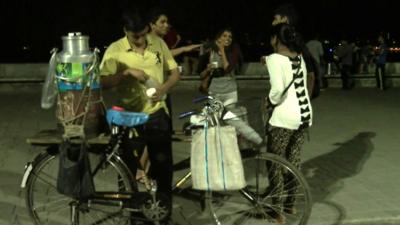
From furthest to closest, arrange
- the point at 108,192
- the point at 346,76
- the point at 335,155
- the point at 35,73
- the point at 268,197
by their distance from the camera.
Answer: the point at 35,73 < the point at 346,76 < the point at 335,155 < the point at 268,197 < the point at 108,192

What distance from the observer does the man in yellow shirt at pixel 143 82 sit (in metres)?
4.63

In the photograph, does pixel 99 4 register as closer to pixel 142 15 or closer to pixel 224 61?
pixel 224 61

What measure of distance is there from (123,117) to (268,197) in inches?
52.4

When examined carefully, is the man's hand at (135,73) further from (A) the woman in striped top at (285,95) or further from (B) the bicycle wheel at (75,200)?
A: (A) the woman in striped top at (285,95)

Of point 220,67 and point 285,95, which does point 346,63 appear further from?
point 285,95

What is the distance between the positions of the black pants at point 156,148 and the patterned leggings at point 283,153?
2.56ft

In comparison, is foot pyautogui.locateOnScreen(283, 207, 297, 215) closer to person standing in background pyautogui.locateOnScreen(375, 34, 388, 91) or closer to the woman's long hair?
the woman's long hair

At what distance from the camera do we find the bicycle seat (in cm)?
453

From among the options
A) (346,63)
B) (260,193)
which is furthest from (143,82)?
(346,63)

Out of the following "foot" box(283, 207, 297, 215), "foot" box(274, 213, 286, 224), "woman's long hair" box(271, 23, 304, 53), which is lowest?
"foot" box(274, 213, 286, 224)

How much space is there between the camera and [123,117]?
4.53 meters

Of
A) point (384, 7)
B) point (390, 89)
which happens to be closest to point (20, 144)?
point (390, 89)

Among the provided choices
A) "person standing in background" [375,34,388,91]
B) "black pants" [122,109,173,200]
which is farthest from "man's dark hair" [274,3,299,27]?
"person standing in background" [375,34,388,91]

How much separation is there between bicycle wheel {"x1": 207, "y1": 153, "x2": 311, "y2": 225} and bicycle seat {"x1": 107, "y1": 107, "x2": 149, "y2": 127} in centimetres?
82
